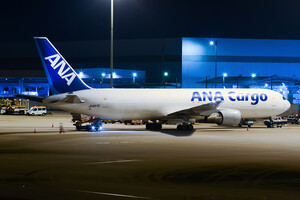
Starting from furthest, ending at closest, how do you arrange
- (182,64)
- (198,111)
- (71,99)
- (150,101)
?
(182,64) → (150,101) → (198,111) → (71,99)

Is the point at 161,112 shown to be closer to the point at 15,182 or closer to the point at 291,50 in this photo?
the point at 15,182

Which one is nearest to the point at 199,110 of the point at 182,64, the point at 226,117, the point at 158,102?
the point at 226,117

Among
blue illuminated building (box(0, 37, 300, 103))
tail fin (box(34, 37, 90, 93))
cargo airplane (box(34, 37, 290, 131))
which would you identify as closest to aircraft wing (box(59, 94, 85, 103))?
cargo airplane (box(34, 37, 290, 131))

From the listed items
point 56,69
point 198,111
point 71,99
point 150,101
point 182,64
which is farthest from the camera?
point 182,64

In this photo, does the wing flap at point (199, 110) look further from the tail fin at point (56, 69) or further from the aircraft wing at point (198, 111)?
the tail fin at point (56, 69)

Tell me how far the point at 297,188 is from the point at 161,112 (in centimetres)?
2710

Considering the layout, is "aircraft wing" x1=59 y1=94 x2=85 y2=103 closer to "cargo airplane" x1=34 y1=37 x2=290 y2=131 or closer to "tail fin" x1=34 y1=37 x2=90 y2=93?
"cargo airplane" x1=34 y1=37 x2=290 y2=131

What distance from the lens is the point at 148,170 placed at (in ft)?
62.0

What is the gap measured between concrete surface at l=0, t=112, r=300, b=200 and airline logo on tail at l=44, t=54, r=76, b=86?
9288 mm

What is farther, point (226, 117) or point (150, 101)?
point (226, 117)

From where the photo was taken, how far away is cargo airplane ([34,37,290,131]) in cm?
3884

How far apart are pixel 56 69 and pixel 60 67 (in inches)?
14.7

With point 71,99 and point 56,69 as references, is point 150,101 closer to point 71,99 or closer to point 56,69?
point 71,99

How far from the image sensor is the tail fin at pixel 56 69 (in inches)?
1496
